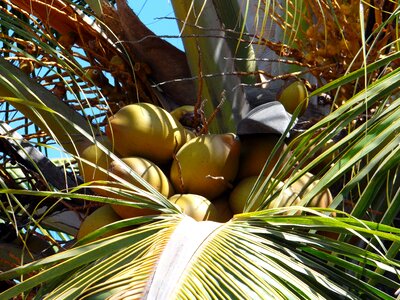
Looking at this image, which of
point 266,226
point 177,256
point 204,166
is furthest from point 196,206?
point 177,256

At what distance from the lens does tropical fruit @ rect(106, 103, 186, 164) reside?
155cm

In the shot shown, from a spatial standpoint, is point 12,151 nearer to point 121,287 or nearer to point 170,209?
point 170,209

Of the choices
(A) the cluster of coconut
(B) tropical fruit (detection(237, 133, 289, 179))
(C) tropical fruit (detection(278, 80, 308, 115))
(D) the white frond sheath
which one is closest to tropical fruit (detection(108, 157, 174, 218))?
(A) the cluster of coconut

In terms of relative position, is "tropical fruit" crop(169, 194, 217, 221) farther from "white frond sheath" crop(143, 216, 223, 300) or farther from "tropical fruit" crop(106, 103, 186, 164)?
"white frond sheath" crop(143, 216, 223, 300)

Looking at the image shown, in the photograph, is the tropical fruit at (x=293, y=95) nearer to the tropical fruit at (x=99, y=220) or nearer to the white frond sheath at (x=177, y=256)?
the tropical fruit at (x=99, y=220)

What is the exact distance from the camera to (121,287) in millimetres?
944

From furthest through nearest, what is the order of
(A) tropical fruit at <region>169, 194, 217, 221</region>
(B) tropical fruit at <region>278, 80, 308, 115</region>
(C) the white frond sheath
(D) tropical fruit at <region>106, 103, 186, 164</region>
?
(B) tropical fruit at <region>278, 80, 308, 115</region> < (D) tropical fruit at <region>106, 103, 186, 164</region> < (A) tropical fruit at <region>169, 194, 217, 221</region> < (C) the white frond sheath

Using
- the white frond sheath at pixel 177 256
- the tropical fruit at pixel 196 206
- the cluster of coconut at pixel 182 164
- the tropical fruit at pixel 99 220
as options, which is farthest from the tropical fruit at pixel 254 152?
the white frond sheath at pixel 177 256

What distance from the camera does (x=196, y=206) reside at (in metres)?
1.46

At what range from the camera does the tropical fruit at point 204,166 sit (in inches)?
59.7

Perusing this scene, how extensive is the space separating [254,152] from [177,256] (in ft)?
1.92

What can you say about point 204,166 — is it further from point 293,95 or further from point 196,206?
point 293,95

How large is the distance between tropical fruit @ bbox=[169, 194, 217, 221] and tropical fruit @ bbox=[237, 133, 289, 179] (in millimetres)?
126

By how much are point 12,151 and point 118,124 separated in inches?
15.4
